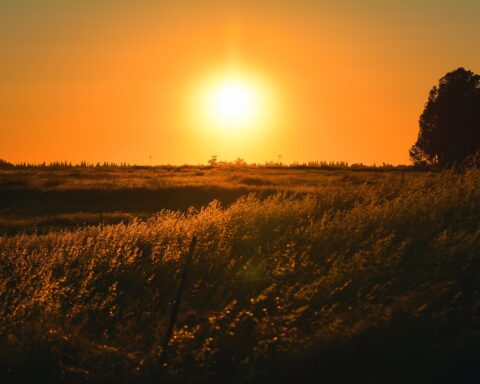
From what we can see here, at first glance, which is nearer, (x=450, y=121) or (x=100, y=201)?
(x=100, y=201)

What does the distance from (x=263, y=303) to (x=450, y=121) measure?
151ft

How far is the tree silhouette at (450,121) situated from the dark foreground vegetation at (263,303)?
39.1m

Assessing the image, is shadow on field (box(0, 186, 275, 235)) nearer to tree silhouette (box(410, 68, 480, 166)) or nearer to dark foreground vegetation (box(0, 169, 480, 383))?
dark foreground vegetation (box(0, 169, 480, 383))

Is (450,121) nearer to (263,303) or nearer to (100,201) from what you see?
(100,201)

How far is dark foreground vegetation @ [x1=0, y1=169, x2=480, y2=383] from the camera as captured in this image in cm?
822

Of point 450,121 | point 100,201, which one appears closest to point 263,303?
point 100,201

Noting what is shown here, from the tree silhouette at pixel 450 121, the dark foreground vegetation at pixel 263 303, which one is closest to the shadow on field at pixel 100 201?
the dark foreground vegetation at pixel 263 303

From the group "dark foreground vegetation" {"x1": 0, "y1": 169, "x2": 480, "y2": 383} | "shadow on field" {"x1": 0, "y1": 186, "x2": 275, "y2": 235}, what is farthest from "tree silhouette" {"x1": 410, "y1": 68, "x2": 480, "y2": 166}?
"dark foreground vegetation" {"x1": 0, "y1": 169, "x2": 480, "y2": 383}

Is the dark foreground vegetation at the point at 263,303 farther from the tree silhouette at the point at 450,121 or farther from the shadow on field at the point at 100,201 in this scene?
the tree silhouette at the point at 450,121

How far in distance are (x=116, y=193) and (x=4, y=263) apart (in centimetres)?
2438

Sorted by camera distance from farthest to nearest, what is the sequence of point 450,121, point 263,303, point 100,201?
point 450,121, point 100,201, point 263,303

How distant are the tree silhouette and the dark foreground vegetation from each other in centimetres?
3907

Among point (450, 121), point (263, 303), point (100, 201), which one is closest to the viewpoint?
point (263, 303)

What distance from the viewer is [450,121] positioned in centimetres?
5328
